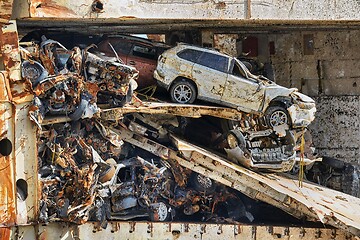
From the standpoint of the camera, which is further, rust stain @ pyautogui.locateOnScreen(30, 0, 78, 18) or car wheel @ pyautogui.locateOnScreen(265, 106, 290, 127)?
car wheel @ pyautogui.locateOnScreen(265, 106, 290, 127)

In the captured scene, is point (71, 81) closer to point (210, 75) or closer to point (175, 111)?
point (175, 111)

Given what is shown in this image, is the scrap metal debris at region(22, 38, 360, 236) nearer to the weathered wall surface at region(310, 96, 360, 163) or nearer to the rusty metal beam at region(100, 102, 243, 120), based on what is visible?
the rusty metal beam at region(100, 102, 243, 120)

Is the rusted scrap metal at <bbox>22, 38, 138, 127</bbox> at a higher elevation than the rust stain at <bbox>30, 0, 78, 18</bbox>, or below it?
below

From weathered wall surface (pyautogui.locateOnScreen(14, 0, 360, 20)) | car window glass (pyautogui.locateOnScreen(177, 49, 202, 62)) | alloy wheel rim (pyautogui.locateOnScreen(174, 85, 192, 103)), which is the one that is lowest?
alloy wheel rim (pyautogui.locateOnScreen(174, 85, 192, 103))

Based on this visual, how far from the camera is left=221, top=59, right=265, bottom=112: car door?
16.2m

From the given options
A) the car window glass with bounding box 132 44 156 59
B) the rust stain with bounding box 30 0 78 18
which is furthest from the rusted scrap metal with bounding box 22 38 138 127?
the car window glass with bounding box 132 44 156 59

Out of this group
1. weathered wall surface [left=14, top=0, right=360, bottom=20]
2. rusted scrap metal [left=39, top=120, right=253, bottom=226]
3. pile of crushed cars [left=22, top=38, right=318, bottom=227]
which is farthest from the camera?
weathered wall surface [left=14, top=0, right=360, bottom=20]

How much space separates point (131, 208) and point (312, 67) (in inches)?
295

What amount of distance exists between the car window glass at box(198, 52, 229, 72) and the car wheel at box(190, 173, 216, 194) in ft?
7.58

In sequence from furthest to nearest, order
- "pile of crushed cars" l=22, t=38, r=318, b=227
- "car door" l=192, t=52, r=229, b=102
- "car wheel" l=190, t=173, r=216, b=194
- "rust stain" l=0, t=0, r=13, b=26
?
1. "car door" l=192, t=52, r=229, b=102
2. "car wheel" l=190, t=173, r=216, b=194
3. "pile of crushed cars" l=22, t=38, r=318, b=227
4. "rust stain" l=0, t=0, r=13, b=26

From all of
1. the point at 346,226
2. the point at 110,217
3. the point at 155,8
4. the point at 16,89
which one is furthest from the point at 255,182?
the point at 16,89

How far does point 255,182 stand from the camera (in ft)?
51.0

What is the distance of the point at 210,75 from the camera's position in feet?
52.9

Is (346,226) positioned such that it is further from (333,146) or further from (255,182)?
(333,146)
